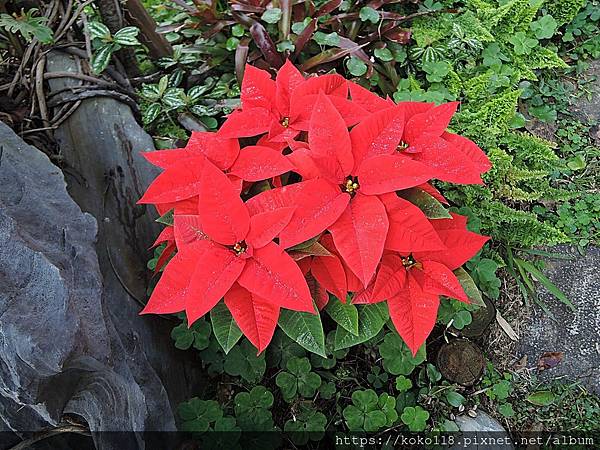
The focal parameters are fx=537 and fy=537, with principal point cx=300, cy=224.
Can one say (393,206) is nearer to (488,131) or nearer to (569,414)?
(488,131)

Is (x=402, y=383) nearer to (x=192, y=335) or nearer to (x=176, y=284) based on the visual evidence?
(x=192, y=335)

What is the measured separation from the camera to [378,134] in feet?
4.17

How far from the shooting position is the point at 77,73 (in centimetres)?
191

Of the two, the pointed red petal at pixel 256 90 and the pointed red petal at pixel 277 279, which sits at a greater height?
the pointed red petal at pixel 256 90

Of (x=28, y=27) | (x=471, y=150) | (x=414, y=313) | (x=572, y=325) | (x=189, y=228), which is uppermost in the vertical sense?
(x=28, y=27)

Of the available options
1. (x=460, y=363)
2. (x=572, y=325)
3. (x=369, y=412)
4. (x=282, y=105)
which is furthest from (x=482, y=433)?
(x=282, y=105)

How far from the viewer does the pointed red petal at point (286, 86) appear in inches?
56.9

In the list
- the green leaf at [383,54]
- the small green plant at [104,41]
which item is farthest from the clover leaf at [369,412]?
the small green plant at [104,41]

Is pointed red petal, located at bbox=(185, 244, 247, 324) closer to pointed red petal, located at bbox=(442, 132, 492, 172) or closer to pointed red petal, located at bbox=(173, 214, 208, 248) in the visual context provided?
pointed red petal, located at bbox=(173, 214, 208, 248)

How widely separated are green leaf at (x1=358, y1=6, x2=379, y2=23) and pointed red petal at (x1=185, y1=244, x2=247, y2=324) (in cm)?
143

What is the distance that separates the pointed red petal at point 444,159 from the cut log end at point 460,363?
2.92 ft

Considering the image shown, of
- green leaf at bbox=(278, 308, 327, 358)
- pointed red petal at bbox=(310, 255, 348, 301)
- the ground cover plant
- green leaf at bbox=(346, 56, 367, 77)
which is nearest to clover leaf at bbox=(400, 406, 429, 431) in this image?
the ground cover plant

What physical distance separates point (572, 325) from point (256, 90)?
1.55 m

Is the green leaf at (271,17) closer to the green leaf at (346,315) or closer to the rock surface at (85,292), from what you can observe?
the rock surface at (85,292)
